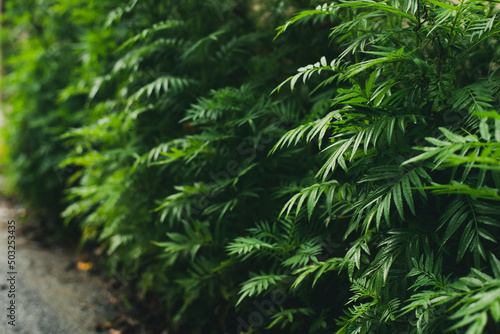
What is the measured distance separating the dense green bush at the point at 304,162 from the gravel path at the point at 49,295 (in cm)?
33

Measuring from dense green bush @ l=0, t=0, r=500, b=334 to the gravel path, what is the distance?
33 cm

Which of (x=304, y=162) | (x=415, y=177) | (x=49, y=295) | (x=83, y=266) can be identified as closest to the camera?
(x=415, y=177)

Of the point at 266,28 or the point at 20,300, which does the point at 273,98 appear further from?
the point at 20,300

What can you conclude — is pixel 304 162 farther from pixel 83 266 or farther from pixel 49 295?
pixel 83 266

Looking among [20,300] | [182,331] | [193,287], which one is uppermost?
[193,287]

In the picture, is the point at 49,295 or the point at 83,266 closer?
the point at 49,295

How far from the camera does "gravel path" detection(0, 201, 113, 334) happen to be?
265 cm

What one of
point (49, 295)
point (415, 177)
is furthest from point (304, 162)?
point (49, 295)

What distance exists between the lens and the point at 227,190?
2.27 m

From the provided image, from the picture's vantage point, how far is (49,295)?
3055 millimetres

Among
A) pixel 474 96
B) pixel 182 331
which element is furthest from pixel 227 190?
pixel 474 96

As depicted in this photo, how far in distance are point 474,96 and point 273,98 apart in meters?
1.32

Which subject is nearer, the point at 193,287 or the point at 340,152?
the point at 340,152

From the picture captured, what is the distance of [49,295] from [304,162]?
7.68ft
